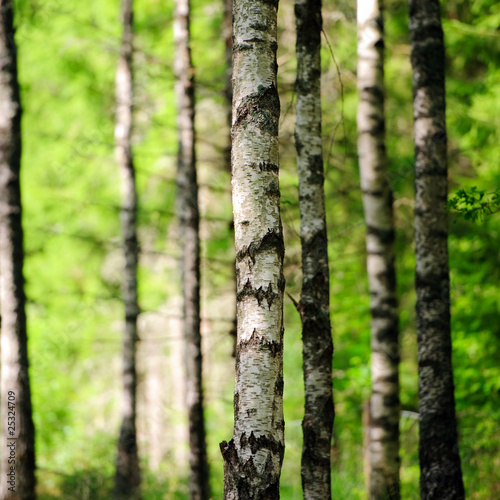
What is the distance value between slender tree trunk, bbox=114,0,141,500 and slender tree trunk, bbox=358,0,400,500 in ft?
15.6

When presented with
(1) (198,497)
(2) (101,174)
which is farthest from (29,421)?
(2) (101,174)

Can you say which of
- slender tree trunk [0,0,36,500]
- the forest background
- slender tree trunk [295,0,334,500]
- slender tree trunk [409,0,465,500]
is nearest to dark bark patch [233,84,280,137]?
slender tree trunk [295,0,334,500]

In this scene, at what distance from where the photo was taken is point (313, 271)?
516 cm

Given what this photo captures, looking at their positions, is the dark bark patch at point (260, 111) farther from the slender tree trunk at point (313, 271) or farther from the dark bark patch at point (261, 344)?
the slender tree trunk at point (313, 271)

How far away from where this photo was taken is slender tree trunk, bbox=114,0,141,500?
1064 centimetres

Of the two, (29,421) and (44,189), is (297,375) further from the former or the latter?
(29,421)

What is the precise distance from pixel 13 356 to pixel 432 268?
4.50m

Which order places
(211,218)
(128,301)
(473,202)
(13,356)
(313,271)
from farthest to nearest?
(128,301) < (211,218) < (13,356) < (313,271) < (473,202)

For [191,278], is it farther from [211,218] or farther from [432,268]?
[432,268]

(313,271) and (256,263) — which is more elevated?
(313,271)

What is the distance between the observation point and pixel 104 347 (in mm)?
19906

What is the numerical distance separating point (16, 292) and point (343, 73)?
22.4 ft

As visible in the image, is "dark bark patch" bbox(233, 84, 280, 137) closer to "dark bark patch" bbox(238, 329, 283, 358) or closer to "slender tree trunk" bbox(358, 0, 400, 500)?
"dark bark patch" bbox(238, 329, 283, 358)

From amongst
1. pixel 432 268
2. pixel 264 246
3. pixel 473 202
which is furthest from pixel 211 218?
pixel 264 246
